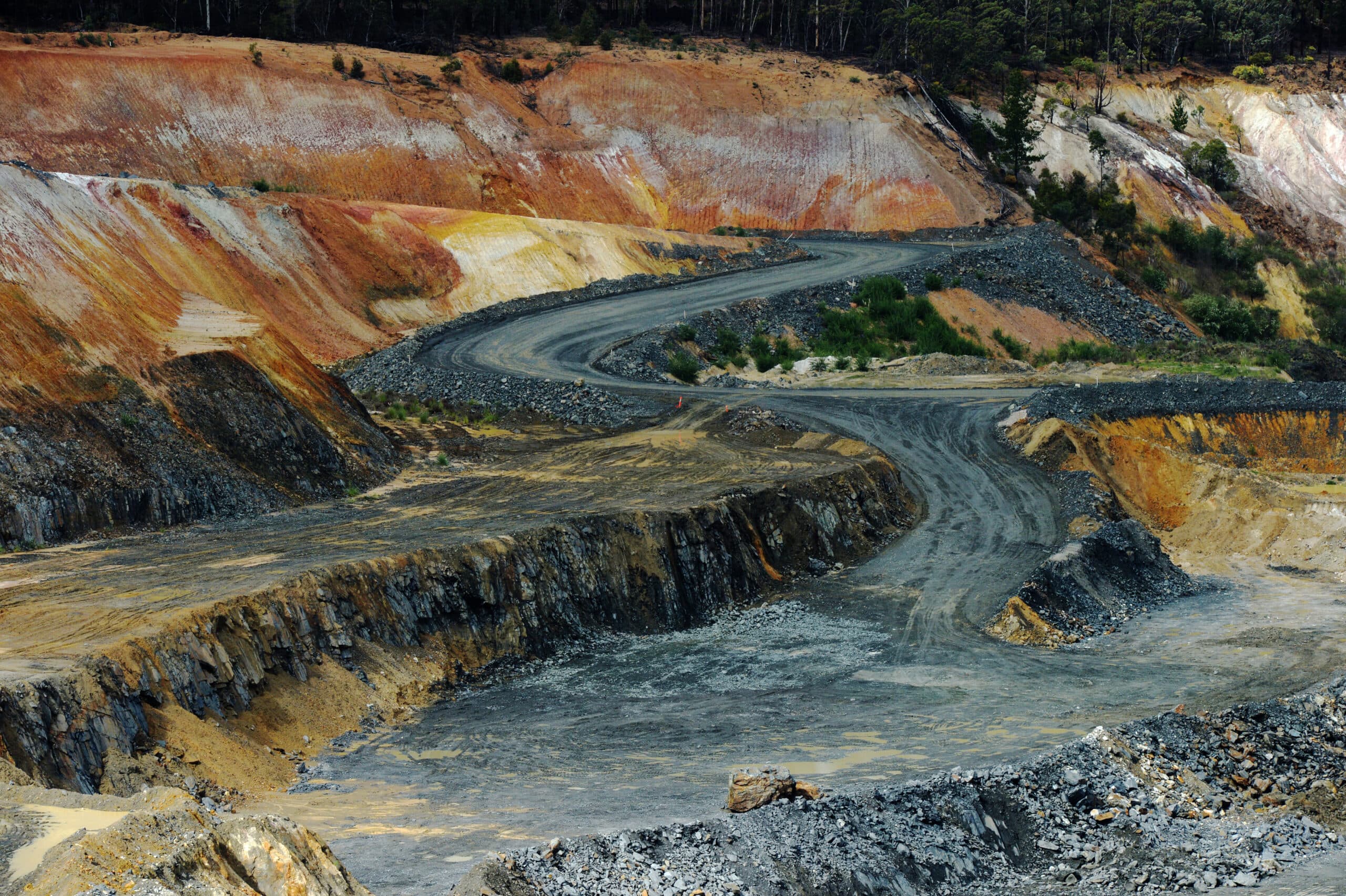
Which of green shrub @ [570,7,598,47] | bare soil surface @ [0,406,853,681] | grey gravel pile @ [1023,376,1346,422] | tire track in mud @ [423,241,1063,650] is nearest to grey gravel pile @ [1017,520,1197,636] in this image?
tire track in mud @ [423,241,1063,650]

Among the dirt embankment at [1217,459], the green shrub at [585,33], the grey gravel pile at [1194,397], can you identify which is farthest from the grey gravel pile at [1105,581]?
the green shrub at [585,33]

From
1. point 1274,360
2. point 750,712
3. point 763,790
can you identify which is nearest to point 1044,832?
point 763,790

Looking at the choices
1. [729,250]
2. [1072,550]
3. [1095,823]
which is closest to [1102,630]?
[1072,550]

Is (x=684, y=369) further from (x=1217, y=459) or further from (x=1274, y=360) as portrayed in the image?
(x=1274, y=360)

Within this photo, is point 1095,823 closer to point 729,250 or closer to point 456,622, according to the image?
point 456,622

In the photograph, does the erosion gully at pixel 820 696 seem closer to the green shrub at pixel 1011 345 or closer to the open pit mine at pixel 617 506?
the open pit mine at pixel 617 506

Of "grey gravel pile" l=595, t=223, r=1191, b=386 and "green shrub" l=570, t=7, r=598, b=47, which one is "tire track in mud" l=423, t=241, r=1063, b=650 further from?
"green shrub" l=570, t=7, r=598, b=47
